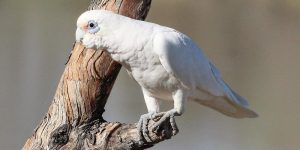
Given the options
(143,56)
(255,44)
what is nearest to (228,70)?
(255,44)

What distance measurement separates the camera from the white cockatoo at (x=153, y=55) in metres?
1.42

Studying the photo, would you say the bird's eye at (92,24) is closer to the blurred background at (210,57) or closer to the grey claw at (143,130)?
the grey claw at (143,130)

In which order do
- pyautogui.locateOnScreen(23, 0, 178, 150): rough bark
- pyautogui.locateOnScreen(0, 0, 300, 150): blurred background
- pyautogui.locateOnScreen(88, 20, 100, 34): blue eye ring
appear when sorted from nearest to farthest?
pyautogui.locateOnScreen(88, 20, 100, 34): blue eye ring
pyautogui.locateOnScreen(23, 0, 178, 150): rough bark
pyautogui.locateOnScreen(0, 0, 300, 150): blurred background

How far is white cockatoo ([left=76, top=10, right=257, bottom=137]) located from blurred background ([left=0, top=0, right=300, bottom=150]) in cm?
74

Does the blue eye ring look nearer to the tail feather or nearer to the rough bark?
the rough bark

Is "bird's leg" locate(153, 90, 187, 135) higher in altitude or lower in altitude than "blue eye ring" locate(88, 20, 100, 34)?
lower

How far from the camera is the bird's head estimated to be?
4.66ft

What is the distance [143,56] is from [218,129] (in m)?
1.72

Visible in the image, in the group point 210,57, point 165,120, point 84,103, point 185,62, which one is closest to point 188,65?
point 185,62

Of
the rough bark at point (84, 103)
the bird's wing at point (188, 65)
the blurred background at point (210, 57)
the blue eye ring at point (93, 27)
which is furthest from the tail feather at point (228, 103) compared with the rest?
the blurred background at point (210, 57)

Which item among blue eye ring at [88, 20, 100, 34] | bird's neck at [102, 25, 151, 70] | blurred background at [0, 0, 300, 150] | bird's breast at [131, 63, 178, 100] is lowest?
blurred background at [0, 0, 300, 150]

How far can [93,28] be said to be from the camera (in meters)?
1.42

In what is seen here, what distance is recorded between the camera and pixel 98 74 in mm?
1640

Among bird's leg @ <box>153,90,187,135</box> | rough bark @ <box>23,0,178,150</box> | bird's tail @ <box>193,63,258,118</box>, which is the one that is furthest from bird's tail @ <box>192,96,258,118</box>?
rough bark @ <box>23,0,178,150</box>
